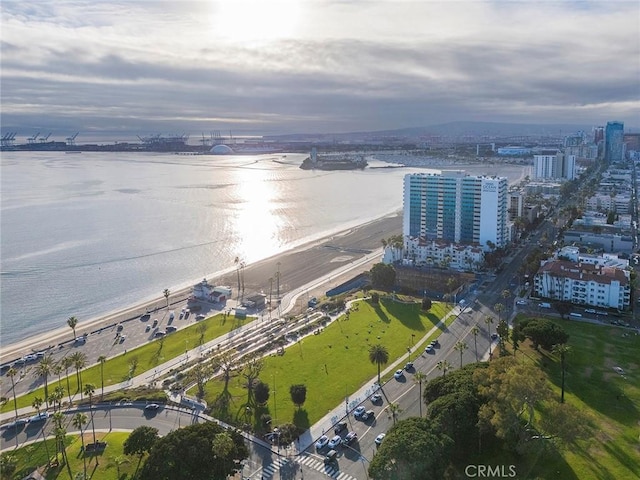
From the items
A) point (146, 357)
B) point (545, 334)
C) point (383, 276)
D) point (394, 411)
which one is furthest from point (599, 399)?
point (146, 357)

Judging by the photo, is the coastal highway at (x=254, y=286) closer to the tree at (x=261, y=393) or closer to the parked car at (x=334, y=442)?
the tree at (x=261, y=393)

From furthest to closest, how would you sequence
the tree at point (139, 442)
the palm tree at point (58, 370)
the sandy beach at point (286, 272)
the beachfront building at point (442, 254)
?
the beachfront building at point (442, 254) < the sandy beach at point (286, 272) < the palm tree at point (58, 370) < the tree at point (139, 442)

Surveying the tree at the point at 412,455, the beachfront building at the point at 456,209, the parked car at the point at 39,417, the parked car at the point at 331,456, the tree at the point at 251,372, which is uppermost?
the beachfront building at the point at 456,209

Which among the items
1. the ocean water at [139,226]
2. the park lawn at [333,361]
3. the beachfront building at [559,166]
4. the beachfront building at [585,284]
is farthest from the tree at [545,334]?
the beachfront building at [559,166]

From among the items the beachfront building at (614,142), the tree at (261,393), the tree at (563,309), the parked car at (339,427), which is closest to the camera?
the parked car at (339,427)

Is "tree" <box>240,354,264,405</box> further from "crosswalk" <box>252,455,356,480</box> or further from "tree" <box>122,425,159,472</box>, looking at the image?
"tree" <box>122,425,159,472</box>

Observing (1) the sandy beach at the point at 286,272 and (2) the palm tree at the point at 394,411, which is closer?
(2) the palm tree at the point at 394,411

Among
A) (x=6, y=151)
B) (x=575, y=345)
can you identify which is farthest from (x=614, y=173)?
(x=6, y=151)

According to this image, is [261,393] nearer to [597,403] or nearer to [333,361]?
[333,361]
